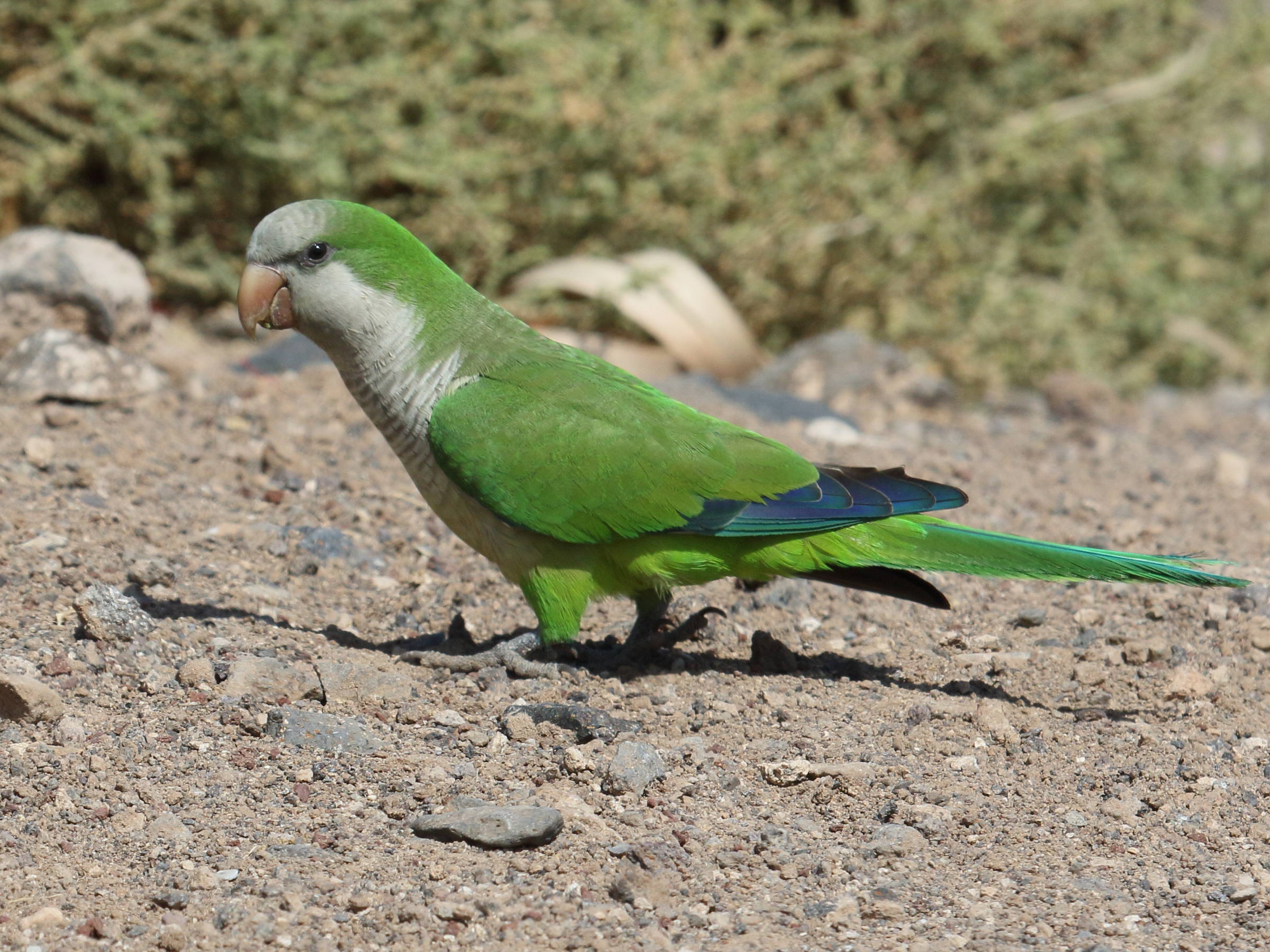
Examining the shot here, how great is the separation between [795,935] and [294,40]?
189 inches

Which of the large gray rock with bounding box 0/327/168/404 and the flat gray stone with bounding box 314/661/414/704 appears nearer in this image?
the flat gray stone with bounding box 314/661/414/704

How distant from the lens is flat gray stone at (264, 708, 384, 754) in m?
3.14

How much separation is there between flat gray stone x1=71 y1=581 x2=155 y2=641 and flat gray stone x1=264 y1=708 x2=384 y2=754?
19.9 inches

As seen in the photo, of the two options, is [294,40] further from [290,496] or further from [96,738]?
[96,738]

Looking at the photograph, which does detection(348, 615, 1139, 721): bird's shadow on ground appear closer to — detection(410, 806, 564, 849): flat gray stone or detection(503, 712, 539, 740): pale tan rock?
detection(503, 712, 539, 740): pale tan rock

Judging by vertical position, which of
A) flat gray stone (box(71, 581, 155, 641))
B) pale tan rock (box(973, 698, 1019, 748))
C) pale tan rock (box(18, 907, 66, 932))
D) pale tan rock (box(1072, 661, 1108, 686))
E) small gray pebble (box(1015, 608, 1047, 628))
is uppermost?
small gray pebble (box(1015, 608, 1047, 628))

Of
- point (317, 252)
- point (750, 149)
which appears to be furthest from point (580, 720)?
point (750, 149)

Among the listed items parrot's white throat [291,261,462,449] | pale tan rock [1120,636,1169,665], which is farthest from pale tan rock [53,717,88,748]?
pale tan rock [1120,636,1169,665]

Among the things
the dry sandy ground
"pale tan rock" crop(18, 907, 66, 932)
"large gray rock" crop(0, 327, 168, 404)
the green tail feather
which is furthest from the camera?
"large gray rock" crop(0, 327, 168, 404)

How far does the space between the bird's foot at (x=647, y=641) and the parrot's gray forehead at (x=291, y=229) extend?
4.58 feet

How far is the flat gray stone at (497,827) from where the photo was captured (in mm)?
Result: 2764

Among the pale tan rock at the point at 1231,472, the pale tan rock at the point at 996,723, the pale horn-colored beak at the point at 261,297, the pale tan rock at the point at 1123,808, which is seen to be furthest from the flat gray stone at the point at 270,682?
the pale tan rock at the point at 1231,472

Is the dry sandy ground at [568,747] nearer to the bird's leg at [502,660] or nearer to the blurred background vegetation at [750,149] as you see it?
the bird's leg at [502,660]

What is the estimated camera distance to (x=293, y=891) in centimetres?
258
